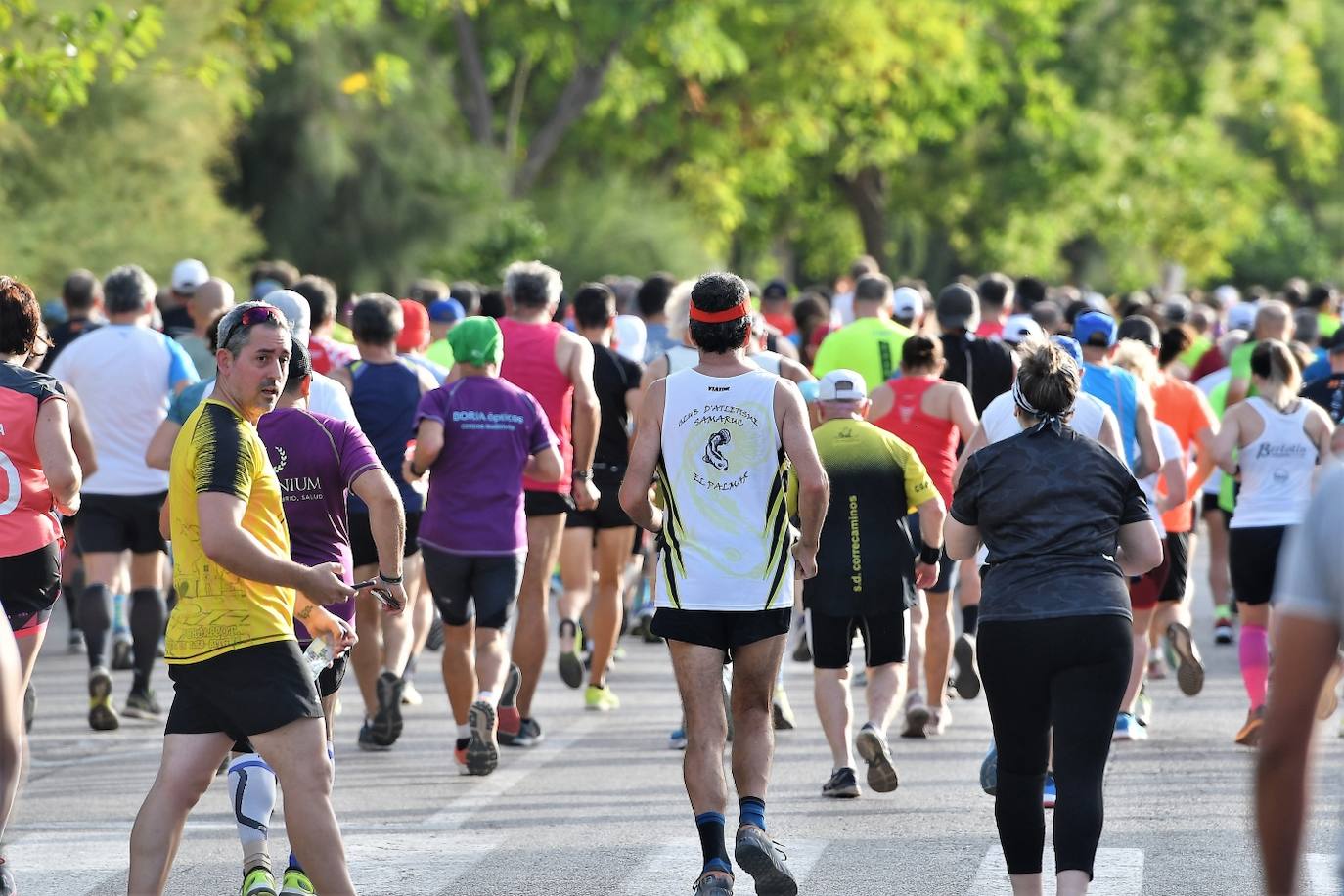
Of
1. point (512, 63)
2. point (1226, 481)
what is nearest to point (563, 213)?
point (512, 63)

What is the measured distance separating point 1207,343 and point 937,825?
10449mm

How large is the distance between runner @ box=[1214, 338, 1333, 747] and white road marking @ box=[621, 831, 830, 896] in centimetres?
305

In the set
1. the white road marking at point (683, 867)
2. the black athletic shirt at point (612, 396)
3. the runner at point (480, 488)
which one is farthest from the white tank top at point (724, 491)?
the black athletic shirt at point (612, 396)

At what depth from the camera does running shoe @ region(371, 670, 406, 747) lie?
9930 millimetres

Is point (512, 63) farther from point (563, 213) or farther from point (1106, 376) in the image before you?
point (1106, 376)

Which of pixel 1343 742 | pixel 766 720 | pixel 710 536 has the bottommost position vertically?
pixel 1343 742

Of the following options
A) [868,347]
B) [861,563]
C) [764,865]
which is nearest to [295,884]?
[764,865]

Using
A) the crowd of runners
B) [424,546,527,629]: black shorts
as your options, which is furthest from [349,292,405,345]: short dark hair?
[424,546,527,629]: black shorts

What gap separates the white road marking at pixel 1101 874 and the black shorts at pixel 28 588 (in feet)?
10.5

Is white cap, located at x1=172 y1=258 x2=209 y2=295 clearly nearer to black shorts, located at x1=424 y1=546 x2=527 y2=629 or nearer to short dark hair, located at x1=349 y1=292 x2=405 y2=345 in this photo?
short dark hair, located at x1=349 y1=292 x2=405 y2=345

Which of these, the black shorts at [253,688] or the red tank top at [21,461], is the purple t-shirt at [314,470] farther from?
the black shorts at [253,688]

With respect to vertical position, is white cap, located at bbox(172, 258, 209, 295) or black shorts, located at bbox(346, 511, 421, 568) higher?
white cap, located at bbox(172, 258, 209, 295)

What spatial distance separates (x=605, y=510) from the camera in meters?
11.3

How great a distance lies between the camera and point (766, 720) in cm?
700
